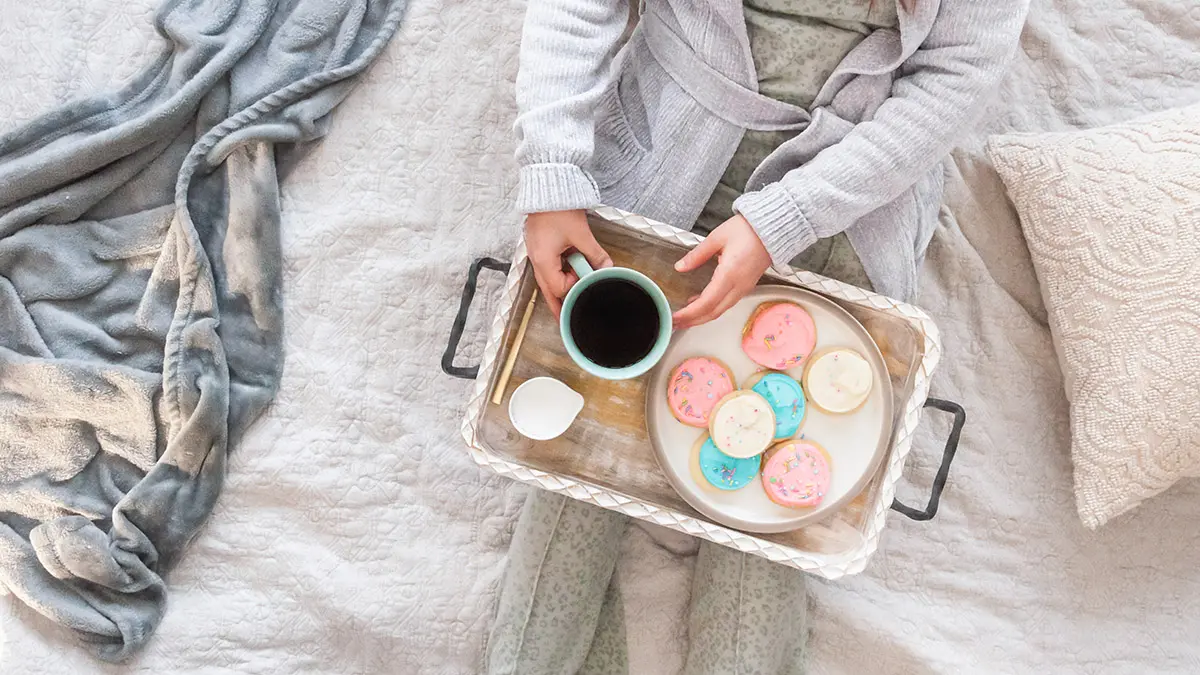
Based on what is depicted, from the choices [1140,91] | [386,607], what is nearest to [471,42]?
[386,607]

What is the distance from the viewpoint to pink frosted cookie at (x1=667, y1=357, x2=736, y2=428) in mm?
790

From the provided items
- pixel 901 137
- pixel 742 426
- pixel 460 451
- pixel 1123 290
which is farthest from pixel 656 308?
pixel 1123 290

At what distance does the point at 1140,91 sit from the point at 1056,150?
0.54 ft

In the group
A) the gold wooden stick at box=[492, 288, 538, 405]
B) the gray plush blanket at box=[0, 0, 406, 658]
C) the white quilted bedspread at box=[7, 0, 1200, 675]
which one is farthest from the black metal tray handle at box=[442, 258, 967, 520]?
the gray plush blanket at box=[0, 0, 406, 658]

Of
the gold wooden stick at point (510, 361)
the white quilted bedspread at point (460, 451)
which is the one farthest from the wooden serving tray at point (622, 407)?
the white quilted bedspread at point (460, 451)

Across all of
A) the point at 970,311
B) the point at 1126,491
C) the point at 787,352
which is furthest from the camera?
the point at 970,311

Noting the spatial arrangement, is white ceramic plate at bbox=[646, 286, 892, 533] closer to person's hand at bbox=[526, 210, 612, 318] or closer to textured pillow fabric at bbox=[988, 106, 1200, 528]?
person's hand at bbox=[526, 210, 612, 318]

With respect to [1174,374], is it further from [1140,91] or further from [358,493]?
[358,493]

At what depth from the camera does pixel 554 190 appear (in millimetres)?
751

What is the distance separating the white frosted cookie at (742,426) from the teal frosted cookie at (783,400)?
12mm

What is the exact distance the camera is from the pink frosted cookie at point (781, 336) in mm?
795

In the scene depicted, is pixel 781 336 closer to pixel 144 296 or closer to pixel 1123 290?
pixel 1123 290

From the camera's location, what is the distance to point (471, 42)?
3.39 ft

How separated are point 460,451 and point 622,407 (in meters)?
0.26
